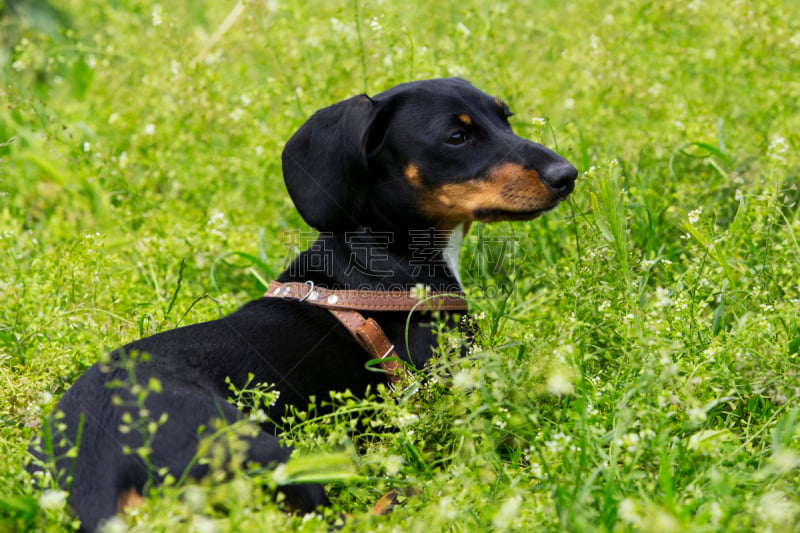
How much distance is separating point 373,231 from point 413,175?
262mm

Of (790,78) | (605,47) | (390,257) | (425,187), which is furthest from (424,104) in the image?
(790,78)

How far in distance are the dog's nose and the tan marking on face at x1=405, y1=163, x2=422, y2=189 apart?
0.46 meters

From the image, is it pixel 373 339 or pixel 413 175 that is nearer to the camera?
pixel 373 339

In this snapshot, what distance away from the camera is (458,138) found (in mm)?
2982

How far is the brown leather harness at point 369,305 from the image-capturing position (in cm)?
274

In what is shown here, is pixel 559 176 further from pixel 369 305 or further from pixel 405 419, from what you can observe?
pixel 405 419

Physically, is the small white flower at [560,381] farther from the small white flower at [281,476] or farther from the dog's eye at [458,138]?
the dog's eye at [458,138]

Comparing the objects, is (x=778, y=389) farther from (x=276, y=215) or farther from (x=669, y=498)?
(x=276, y=215)

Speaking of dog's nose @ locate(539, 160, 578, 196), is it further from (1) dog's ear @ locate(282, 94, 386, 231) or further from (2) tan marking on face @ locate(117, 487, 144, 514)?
(2) tan marking on face @ locate(117, 487, 144, 514)

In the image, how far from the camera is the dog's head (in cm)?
290

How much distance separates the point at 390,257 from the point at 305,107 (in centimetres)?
191

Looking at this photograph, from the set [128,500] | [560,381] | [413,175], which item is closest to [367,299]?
[413,175]

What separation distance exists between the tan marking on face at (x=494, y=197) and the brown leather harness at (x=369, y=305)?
0.33 metres

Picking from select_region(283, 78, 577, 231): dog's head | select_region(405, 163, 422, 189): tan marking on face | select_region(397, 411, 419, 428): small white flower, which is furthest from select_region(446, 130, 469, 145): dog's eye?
select_region(397, 411, 419, 428): small white flower
